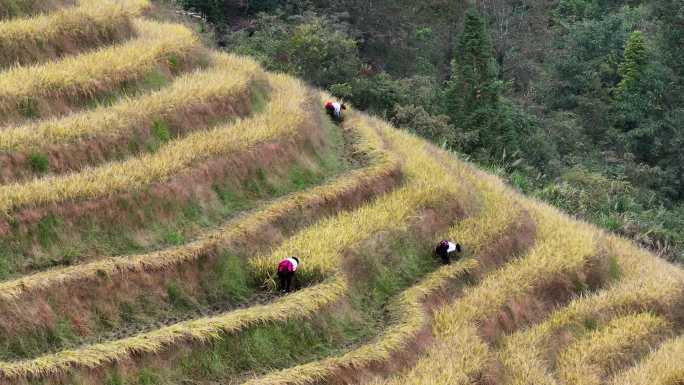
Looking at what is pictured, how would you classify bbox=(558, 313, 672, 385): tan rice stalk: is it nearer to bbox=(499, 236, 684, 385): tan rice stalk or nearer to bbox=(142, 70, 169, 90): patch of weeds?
bbox=(499, 236, 684, 385): tan rice stalk

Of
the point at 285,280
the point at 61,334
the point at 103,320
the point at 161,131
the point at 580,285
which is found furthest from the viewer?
the point at 580,285

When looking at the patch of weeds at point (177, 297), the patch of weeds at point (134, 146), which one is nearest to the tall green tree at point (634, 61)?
the patch of weeds at point (134, 146)

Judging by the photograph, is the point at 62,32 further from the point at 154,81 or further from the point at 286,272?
the point at 286,272

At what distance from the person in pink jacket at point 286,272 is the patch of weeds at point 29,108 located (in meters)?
4.71

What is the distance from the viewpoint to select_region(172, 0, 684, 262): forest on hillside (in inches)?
969

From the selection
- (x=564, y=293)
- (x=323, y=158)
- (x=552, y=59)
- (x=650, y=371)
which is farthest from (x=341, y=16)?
(x=650, y=371)

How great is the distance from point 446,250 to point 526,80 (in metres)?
25.7

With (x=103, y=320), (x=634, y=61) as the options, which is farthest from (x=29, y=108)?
(x=634, y=61)

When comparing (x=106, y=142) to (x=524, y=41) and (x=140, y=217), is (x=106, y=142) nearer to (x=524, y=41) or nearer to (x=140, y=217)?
(x=140, y=217)

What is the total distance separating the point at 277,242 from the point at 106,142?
117 inches

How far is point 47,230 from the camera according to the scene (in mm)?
13008

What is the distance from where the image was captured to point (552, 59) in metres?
38.0

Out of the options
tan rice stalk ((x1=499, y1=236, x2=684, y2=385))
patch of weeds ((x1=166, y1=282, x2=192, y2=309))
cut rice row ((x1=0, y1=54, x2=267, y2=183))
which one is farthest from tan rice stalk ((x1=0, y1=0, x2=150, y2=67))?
tan rice stalk ((x1=499, y1=236, x2=684, y2=385))

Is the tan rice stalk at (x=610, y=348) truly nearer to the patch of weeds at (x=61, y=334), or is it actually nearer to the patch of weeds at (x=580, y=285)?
the patch of weeds at (x=580, y=285)
